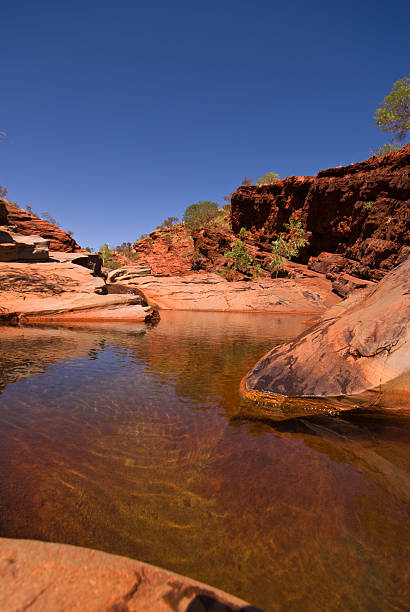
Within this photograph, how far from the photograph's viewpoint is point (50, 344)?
774 centimetres

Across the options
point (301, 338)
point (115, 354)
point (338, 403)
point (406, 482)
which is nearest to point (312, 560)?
point (406, 482)

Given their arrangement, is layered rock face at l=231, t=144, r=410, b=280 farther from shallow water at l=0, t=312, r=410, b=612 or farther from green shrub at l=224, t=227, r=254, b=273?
shallow water at l=0, t=312, r=410, b=612

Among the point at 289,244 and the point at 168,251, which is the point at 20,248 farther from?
the point at 168,251

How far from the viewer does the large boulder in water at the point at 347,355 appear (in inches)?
133

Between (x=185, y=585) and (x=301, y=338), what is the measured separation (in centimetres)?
391

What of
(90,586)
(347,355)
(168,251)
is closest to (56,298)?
(347,355)

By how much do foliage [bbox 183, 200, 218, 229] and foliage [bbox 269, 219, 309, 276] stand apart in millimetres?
18148

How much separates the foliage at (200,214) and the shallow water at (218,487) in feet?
165

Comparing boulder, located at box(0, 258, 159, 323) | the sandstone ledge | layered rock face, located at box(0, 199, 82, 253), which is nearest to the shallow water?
boulder, located at box(0, 258, 159, 323)

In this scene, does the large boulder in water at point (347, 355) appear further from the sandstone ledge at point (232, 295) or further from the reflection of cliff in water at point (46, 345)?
the sandstone ledge at point (232, 295)

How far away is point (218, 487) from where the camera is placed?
92.7 inches

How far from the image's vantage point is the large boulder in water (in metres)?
3.39

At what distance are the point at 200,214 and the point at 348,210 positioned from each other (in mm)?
27587

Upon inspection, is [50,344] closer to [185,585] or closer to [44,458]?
[44,458]
